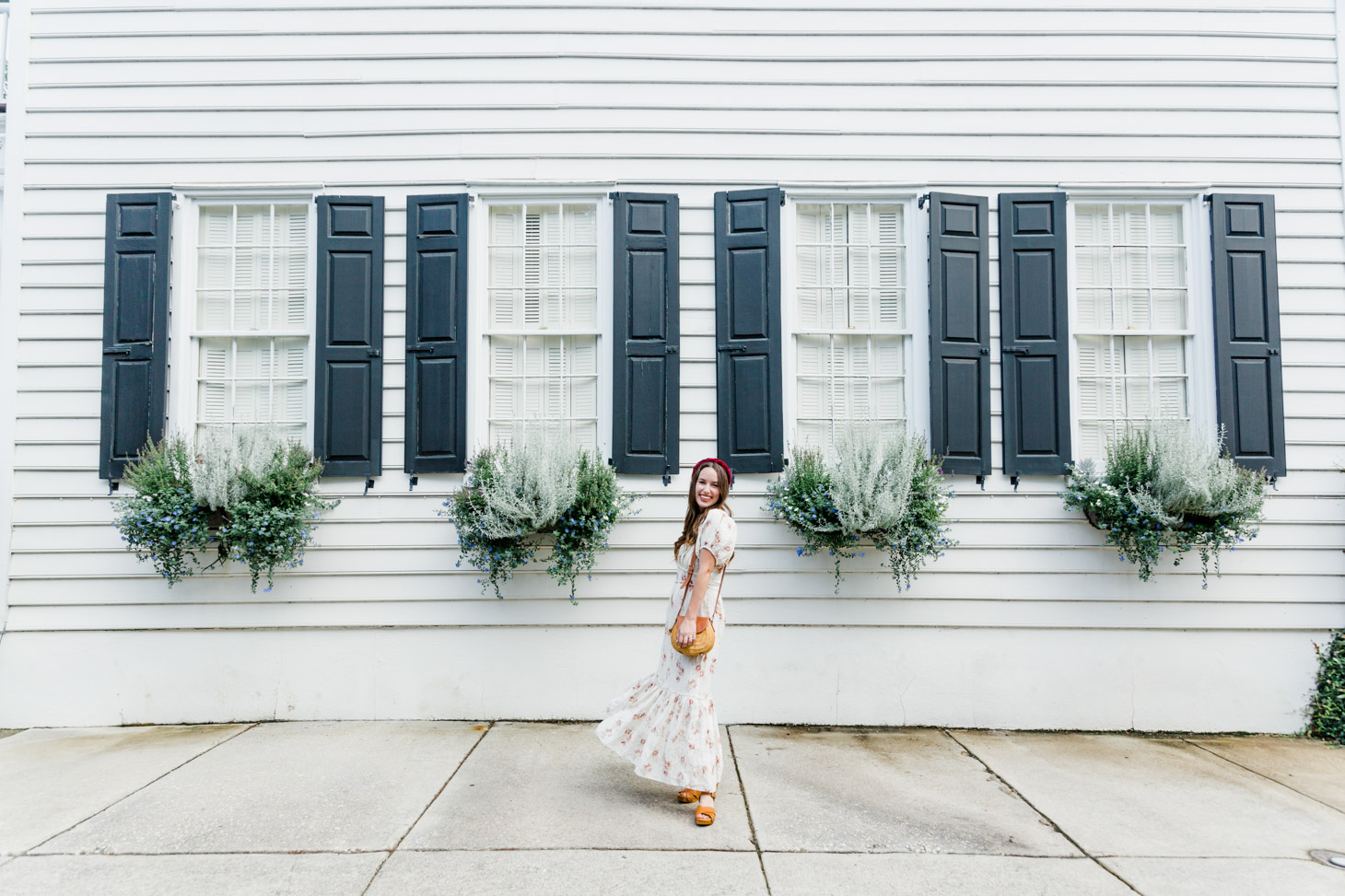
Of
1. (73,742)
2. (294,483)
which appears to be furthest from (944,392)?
(73,742)

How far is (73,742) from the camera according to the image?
4.28m

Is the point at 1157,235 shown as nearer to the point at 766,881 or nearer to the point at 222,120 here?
the point at 766,881

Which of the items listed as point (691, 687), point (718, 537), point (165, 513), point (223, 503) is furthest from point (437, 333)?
point (691, 687)

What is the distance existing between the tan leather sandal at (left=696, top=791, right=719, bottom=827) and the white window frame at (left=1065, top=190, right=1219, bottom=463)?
125 inches

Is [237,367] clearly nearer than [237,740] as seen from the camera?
No

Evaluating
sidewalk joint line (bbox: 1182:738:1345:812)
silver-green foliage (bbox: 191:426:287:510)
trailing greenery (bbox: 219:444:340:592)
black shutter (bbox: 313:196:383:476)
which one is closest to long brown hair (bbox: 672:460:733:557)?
black shutter (bbox: 313:196:383:476)

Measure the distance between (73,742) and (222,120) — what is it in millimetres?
3790

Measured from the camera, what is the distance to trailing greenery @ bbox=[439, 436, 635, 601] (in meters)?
4.28

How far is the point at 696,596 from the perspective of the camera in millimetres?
3180

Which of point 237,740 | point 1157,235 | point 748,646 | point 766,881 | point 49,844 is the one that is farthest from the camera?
point 1157,235

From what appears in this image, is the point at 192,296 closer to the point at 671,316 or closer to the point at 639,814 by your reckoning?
the point at 671,316

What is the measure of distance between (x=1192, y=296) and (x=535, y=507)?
4319 mm

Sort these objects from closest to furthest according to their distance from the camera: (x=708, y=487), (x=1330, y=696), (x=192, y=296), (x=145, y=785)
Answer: (x=708, y=487) → (x=145, y=785) → (x=1330, y=696) → (x=192, y=296)

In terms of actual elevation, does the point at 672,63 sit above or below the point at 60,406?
above
